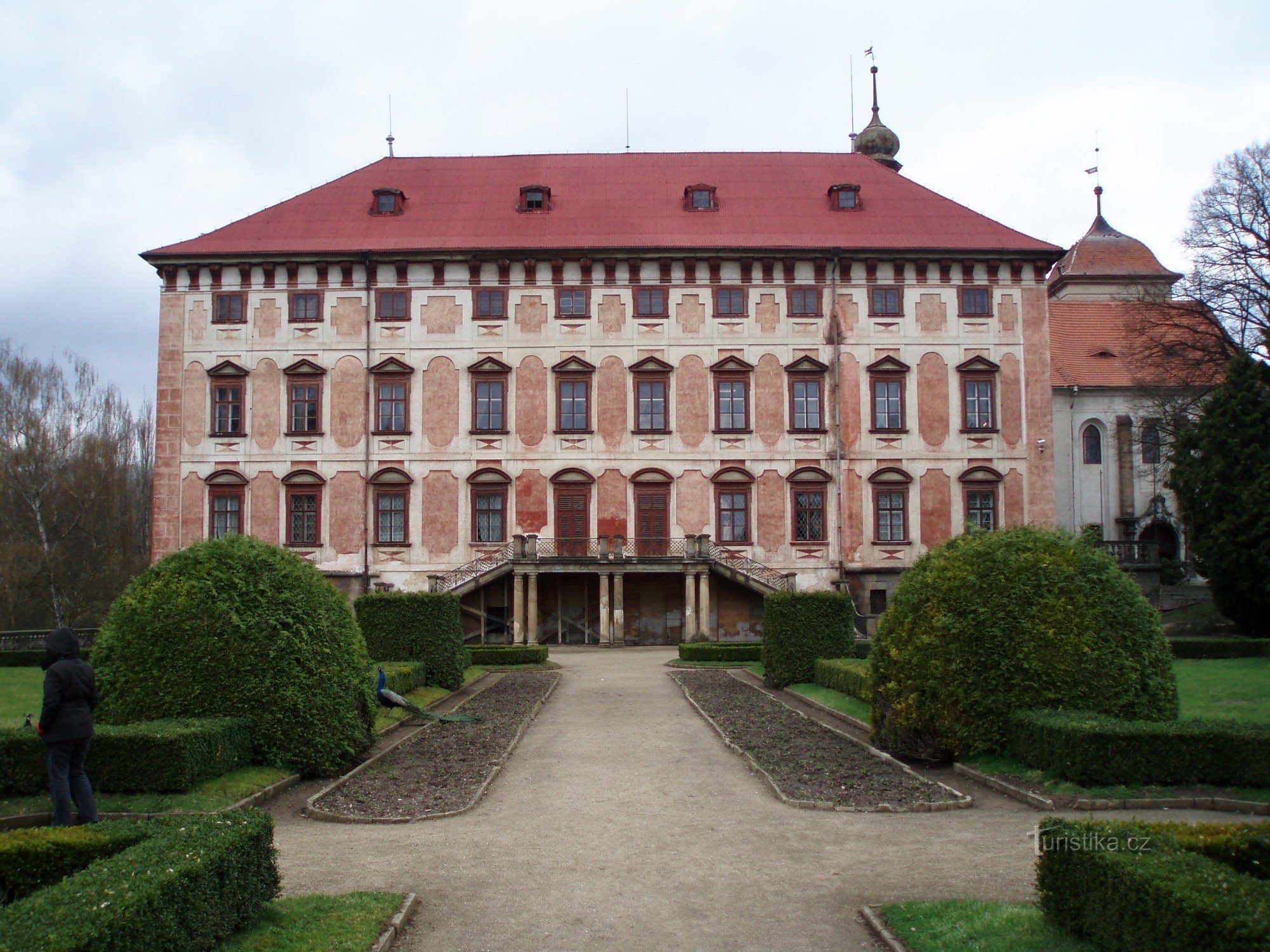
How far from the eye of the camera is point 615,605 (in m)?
35.8

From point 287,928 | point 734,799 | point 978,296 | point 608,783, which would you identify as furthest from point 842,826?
point 978,296

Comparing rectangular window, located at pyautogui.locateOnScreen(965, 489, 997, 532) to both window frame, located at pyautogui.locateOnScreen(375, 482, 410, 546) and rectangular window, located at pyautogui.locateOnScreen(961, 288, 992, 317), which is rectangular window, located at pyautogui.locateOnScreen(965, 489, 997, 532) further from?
window frame, located at pyautogui.locateOnScreen(375, 482, 410, 546)

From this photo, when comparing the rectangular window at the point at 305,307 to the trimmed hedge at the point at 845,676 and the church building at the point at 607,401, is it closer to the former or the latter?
the church building at the point at 607,401

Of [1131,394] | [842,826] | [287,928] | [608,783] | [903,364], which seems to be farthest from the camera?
[1131,394]

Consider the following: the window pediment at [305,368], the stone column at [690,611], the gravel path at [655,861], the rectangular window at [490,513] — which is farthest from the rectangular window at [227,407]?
the gravel path at [655,861]

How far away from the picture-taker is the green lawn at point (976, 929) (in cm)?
636

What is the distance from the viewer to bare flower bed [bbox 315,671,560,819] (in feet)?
35.6

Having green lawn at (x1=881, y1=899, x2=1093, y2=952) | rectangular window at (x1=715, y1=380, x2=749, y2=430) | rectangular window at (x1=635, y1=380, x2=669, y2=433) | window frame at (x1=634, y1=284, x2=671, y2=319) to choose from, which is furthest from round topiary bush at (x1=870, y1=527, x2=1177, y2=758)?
window frame at (x1=634, y1=284, x2=671, y2=319)

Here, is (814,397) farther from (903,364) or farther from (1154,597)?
(1154,597)

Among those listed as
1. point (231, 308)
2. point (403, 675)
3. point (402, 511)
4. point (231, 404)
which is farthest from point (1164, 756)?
point (231, 308)

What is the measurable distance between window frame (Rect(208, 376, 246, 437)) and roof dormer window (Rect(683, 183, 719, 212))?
16633 mm

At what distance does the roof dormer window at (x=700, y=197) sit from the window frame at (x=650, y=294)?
3.79m

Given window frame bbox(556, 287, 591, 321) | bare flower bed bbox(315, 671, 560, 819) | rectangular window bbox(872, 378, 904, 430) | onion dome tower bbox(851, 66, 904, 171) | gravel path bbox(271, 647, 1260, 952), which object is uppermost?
onion dome tower bbox(851, 66, 904, 171)

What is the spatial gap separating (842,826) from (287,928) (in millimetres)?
4995
